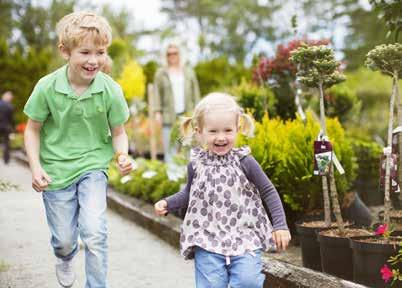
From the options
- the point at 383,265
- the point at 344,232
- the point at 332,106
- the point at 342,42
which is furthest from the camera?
the point at 342,42

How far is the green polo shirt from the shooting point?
164 inches

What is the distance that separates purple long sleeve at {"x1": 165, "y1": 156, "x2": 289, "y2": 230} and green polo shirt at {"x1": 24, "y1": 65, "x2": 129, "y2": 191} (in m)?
0.65

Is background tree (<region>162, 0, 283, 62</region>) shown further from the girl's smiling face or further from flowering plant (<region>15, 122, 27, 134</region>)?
the girl's smiling face

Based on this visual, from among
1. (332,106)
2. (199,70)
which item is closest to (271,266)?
(332,106)

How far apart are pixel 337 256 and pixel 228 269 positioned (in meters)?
1.09

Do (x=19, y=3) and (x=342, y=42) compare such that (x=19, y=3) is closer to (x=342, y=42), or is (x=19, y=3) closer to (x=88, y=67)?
(x=342, y=42)

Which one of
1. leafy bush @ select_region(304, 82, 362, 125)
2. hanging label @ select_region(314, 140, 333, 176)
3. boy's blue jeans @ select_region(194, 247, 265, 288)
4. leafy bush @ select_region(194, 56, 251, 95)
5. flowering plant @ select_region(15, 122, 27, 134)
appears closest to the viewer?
boy's blue jeans @ select_region(194, 247, 265, 288)

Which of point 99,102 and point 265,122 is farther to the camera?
point 265,122

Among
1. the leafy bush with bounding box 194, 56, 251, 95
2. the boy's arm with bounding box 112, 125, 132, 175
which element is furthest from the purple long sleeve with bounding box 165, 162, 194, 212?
the leafy bush with bounding box 194, 56, 251, 95

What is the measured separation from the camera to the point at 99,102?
13.9 ft

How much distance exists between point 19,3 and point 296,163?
49559 millimetres

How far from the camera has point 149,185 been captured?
908cm

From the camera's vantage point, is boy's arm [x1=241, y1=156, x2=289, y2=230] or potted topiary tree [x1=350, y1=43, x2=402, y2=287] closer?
boy's arm [x1=241, y1=156, x2=289, y2=230]

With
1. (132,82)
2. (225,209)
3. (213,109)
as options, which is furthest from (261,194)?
(132,82)
